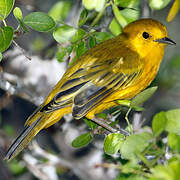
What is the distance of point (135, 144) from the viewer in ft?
9.19

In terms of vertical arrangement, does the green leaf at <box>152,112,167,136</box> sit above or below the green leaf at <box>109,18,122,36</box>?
above

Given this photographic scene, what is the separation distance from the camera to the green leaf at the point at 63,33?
3.92 meters

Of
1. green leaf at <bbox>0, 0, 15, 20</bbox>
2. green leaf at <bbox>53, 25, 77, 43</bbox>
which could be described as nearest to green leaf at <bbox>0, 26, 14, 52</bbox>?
green leaf at <bbox>0, 0, 15, 20</bbox>

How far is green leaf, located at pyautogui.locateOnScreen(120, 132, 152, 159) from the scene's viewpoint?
275 centimetres

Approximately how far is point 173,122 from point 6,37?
1.70m

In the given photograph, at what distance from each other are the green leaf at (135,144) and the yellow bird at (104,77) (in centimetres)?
122

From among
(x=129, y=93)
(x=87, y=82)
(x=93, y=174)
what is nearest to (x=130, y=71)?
(x=129, y=93)

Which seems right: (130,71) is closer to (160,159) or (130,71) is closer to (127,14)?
(127,14)

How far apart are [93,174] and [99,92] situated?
2.25 meters

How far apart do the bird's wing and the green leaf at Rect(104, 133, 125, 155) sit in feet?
2.12

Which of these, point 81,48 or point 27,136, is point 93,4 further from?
point 27,136

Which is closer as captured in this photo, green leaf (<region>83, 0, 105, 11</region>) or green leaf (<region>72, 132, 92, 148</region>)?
green leaf (<region>83, 0, 105, 11</region>)

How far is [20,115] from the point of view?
25.0 feet

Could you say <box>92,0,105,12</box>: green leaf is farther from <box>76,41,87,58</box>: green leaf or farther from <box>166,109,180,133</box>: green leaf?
<box>166,109,180,133</box>: green leaf
